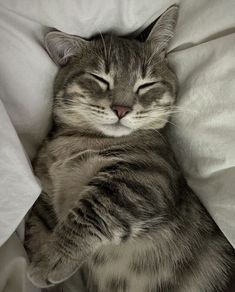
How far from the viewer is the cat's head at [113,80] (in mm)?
1368

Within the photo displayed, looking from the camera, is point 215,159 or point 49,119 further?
point 49,119

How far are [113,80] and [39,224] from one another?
1.77 ft

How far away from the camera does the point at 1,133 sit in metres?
1.20

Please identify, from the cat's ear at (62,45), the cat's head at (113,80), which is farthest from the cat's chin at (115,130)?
the cat's ear at (62,45)

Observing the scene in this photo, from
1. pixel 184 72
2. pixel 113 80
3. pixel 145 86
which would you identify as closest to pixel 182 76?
pixel 184 72

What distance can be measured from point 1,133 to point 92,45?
477 mm

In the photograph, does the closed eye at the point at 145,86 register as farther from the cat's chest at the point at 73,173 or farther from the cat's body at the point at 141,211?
the cat's chest at the point at 73,173

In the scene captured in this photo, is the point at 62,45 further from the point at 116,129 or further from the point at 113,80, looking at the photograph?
the point at 116,129

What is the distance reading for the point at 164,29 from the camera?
4.85ft

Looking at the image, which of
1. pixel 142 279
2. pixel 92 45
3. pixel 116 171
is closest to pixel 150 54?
pixel 92 45

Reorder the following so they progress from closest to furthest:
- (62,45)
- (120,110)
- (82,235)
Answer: (82,235), (120,110), (62,45)

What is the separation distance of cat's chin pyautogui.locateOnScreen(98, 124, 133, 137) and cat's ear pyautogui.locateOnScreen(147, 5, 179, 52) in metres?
0.35

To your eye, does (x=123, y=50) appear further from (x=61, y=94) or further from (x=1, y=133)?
(x=1, y=133)

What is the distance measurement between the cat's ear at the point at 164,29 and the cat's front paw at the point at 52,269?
0.78 meters
